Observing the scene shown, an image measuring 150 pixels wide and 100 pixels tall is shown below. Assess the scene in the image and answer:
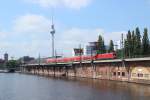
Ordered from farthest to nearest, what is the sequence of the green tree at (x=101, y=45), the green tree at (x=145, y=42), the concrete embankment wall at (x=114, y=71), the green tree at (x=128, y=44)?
the green tree at (x=101, y=45)
the green tree at (x=128, y=44)
the green tree at (x=145, y=42)
the concrete embankment wall at (x=114, y=71)

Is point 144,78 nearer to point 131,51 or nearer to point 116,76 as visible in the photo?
point 116,76

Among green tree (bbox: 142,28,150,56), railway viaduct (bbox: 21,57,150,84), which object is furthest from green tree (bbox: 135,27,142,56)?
railway viaduct (bbox: 21,57,150,84)

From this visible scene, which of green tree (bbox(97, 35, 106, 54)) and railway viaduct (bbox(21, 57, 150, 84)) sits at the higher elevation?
green tree (bbox(97, 35, 106, 54))

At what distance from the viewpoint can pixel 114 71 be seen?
352 feet

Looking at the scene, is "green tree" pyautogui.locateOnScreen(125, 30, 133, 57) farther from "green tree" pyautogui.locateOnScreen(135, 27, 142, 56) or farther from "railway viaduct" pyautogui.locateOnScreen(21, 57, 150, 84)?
"railway viaduct" pyautogui.locateOnScreen(21, 57, 150, 84)

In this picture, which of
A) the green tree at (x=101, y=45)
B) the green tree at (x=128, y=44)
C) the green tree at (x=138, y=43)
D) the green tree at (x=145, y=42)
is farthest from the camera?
the green tree at (x=101, y=45)

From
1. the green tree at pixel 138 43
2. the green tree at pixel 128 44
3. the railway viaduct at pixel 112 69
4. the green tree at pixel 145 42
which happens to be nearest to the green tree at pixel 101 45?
the railway viaduct at pixel 112 69

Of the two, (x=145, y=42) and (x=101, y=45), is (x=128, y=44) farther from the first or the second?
(x=101, y=45)

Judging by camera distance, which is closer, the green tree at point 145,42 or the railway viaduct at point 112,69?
the railway viaduct at point 112,69

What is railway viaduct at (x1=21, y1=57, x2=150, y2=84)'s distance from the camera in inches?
3613

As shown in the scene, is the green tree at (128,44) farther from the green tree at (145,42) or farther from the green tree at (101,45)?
the green tree at (101,45)

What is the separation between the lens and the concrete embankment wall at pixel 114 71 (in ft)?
301

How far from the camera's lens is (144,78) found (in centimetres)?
9056

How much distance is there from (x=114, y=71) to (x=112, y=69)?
4.99ft
